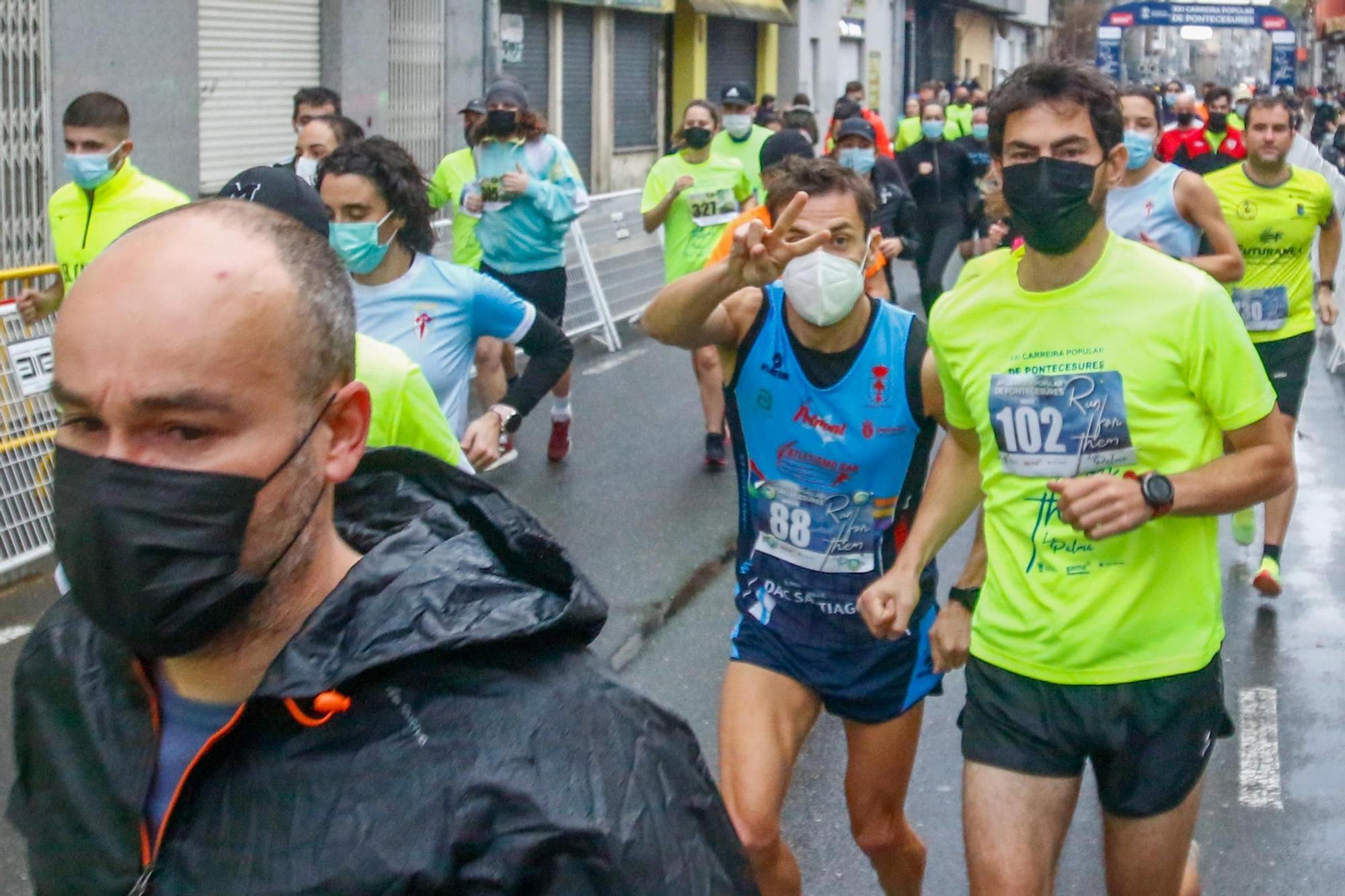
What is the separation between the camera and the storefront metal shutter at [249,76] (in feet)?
51.1

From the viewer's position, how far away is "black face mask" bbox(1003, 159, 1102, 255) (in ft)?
11.8

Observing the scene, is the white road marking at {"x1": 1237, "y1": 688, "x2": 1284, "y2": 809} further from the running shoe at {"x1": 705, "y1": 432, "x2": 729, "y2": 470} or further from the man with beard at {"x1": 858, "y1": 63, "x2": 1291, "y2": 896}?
the running shoe at {"x1": 705, "y1": 432, "x2": 729, "y2": 470}

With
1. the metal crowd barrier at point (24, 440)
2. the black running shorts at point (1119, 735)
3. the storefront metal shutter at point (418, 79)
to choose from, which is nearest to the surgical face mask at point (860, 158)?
the metal crowd barrier at point (24, 440)

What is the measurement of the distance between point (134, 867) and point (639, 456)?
8500mm

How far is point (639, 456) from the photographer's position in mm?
10258

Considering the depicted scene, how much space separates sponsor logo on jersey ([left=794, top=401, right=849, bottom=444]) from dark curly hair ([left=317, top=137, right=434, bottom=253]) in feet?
5.21

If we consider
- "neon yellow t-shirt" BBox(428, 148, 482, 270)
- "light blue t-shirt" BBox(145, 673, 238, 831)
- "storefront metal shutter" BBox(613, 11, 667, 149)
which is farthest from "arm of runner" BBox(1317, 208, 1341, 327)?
"storefront metal shutter" BBox(613, 11, 667, 149)

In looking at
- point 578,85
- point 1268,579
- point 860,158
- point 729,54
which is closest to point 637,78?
point 578,85

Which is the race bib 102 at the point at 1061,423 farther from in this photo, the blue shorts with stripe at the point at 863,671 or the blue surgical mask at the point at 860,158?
the blue surgical mask at the point at 860,158

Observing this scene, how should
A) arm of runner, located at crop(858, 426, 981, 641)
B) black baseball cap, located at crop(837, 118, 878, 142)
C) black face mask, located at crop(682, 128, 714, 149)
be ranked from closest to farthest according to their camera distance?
arm of runner, located at crop(858, 426, 981, 641) < black face mask, located at crop(682, 128, 714, 149) < black baseball cap, located at crop(837, 118, 878, 142)

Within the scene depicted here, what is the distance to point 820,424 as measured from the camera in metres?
4.09

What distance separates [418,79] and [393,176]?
1434 cm

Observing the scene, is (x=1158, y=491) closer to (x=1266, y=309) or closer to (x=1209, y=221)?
(x=1209, y=221)

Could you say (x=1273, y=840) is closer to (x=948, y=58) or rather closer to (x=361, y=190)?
(x=361, y=190)
